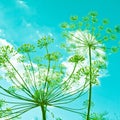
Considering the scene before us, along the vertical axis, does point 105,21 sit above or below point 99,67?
above

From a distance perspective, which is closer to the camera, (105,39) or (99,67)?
(99,67)

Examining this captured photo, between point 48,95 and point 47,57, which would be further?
point 47,57

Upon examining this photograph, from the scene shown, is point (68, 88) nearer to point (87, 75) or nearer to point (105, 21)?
point (87, 75)

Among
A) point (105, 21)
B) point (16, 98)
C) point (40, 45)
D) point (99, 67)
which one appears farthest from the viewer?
point (105, 21)

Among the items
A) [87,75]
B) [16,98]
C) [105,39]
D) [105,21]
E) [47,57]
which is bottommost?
[16,98]

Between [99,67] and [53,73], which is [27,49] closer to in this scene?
[53,73]

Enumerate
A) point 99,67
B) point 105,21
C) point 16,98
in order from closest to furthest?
1. point 16,98
2. point 99,67
3. point 105,21

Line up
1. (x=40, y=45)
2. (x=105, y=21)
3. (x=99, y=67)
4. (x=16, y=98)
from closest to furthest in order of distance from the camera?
(x=16, y=98) → (x=99, y=67) → (x=40, y=45) → (x=105, y=21)

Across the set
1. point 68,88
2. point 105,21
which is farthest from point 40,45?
point 105,21

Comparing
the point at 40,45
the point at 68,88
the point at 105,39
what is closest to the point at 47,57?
the point at 40,45
